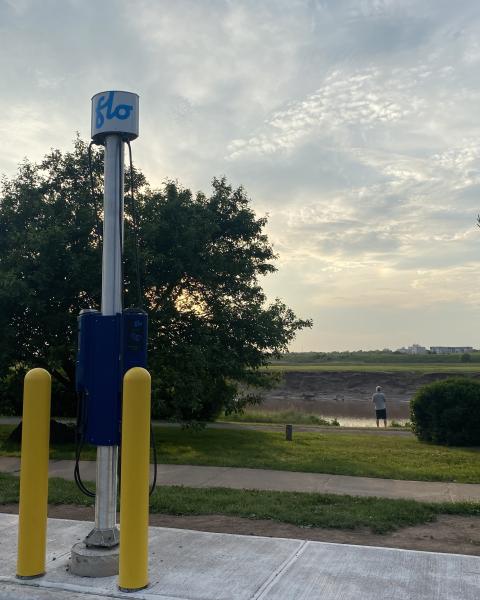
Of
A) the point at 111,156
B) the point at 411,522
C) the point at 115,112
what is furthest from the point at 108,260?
the point at 411,522

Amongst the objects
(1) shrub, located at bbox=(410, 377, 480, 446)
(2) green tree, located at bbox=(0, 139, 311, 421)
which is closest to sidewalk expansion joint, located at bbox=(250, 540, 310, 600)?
(2) green tree, located at bbox=(0, 139, 311, 421)

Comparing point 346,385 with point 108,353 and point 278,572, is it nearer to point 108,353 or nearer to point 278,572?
point 278,572

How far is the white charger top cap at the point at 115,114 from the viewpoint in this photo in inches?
197

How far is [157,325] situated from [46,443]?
27.3 ft

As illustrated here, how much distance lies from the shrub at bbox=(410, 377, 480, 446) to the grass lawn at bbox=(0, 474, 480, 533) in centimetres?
613

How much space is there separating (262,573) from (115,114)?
3.70 metres

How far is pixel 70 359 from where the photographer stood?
14.3 m

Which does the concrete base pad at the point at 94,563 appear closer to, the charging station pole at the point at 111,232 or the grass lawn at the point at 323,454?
the charging station pole at the point at 111,232

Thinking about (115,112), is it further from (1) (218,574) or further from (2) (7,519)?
(2) (7,519)

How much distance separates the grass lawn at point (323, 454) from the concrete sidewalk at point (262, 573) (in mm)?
4456

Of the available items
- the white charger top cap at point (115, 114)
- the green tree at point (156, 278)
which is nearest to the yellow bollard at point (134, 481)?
the white charger top cap at point (115, 114)

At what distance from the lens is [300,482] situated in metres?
9.04

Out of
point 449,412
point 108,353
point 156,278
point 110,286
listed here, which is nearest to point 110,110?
point 110,286

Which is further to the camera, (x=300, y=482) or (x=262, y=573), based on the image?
(x=300, y=482)
